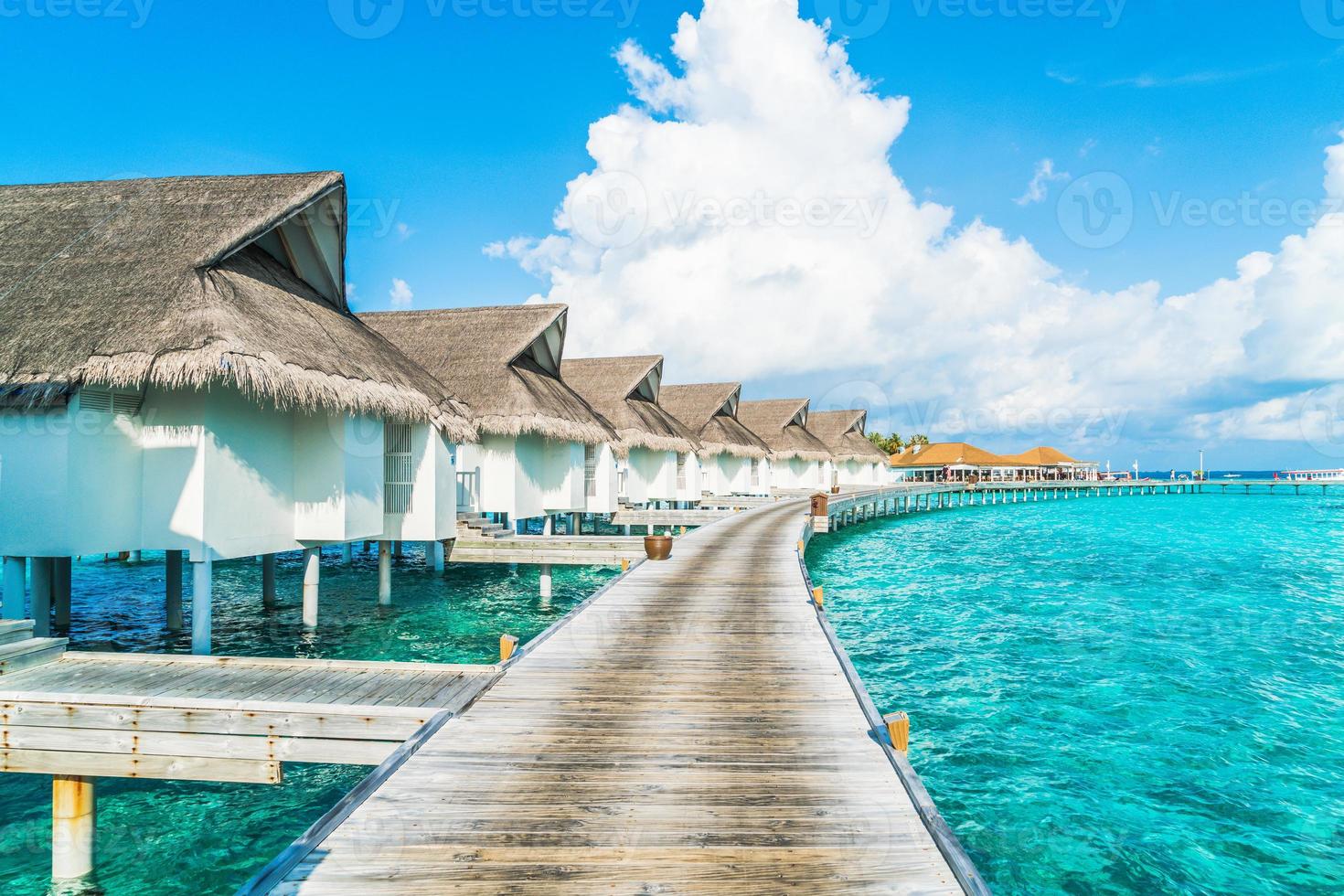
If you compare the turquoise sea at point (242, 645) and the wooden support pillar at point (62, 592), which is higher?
the wooden support pillar at point (62, 592)

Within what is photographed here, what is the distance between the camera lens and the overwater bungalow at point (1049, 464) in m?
82.8

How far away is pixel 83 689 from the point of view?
6465mm

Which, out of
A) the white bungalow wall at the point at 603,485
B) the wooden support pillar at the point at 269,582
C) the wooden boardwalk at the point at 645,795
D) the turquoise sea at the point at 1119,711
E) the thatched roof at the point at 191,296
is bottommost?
the turquoise sea at the point at 1119,711

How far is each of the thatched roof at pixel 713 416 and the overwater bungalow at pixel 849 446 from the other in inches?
572

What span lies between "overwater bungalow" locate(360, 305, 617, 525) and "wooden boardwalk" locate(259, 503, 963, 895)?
1177 cm

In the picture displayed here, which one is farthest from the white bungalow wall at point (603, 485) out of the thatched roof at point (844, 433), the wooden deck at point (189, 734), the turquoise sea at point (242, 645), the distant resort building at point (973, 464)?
the distant resort building at point (973, 464)

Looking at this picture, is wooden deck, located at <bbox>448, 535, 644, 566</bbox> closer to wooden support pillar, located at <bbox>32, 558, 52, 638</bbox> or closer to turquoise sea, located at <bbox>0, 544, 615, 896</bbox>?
turquoise sea, located at <bbox>0, 544, 615, 896</bbox>

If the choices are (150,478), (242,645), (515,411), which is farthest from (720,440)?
(150,478)

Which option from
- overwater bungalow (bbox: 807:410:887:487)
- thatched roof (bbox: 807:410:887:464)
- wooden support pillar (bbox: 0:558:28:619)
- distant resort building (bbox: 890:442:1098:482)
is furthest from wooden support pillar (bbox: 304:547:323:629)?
distant resort building (bbox: 890:442:1098:482)

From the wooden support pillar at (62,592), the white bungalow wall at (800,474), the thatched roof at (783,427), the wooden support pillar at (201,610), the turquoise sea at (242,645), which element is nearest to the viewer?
the turquoise sea at (242,645)

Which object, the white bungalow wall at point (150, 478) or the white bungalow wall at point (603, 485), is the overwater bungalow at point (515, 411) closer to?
the white bungalow wall at point (603, 485)

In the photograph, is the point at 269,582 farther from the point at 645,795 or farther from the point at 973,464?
the point at 973,464

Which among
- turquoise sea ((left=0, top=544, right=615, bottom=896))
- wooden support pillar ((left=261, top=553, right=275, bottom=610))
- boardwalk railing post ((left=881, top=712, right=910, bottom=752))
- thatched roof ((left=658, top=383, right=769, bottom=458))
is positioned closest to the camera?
boardwalk railing post ((left=881, top=712, right=910, bottom=752))

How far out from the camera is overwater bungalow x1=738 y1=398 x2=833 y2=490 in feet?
150
